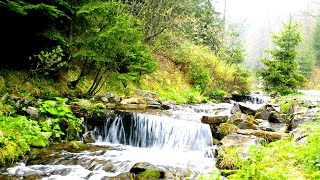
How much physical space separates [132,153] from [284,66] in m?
14.8

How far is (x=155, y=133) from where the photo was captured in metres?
9.68

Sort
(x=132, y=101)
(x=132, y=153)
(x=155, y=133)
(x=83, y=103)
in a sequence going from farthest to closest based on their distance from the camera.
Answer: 1. (x=132, y=101)
2. (x=83, y=103)
3. (x=155, y=133)
4. (x=132, y=153)

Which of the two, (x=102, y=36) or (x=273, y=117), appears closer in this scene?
(x=102, y=36)

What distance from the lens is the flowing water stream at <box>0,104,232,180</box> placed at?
238 inches

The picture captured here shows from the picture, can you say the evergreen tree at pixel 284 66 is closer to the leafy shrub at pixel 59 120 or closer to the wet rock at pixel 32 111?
the leafy shrub at pixel 59 120

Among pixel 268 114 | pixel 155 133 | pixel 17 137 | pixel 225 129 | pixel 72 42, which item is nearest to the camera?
pixel 17 137

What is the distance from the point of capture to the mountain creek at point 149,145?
6020 millimetres

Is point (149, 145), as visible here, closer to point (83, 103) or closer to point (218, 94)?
point (83, 103)

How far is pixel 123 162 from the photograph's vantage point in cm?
688

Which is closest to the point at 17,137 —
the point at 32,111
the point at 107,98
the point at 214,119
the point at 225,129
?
the point at 32,111

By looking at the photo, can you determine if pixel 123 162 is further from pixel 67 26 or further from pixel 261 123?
pixel 67 26

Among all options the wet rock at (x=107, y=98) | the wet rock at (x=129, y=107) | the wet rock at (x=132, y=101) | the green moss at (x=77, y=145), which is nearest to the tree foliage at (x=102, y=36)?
the wet rock at (x=107, y=98)

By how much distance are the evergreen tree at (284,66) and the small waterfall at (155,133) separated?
12172 mm

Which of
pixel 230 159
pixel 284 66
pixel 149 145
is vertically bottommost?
pixel 149 145
